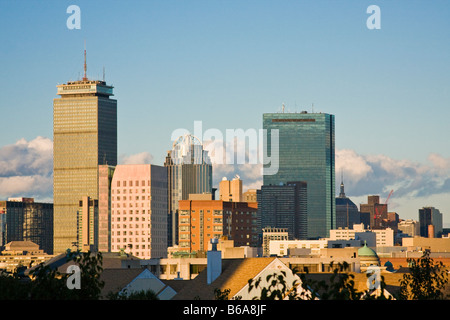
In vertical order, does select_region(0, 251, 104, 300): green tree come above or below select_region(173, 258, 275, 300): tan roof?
above

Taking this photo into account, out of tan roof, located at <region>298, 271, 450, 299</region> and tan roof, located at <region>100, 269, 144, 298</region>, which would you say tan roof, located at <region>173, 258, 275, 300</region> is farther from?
tan roof, located at <region>100, 269, 144, 298</region>

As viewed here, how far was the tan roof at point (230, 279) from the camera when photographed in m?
75.3

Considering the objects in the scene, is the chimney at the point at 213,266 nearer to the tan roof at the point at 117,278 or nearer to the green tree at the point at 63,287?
the tan roof at the point at 117,278

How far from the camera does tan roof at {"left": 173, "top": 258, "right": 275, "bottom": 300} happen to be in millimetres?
75312

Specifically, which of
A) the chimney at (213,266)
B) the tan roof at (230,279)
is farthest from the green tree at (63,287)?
the chimney at (213,266)

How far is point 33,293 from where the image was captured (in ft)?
130

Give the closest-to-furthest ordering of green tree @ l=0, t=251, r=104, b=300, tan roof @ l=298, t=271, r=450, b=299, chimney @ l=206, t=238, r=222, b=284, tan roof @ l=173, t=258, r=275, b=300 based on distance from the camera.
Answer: green tree @ l=0, t=251, r=104, b=300, tan roof @ l=298, t=271, r=450, b=299, tan roof @ l=173, t=258, r=275, b=300, chimney @ l=206, t=238, r=222, b=284

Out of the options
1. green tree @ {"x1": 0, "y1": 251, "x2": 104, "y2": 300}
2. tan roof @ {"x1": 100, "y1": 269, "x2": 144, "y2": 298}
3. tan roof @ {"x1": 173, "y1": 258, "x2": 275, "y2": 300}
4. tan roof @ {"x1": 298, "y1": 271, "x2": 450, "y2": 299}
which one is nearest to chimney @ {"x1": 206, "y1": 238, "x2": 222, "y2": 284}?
tan roof @ {"x1": 173, "y1": 258, "x2": 275, "y2": 300}

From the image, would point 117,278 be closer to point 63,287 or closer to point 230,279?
point 230,279

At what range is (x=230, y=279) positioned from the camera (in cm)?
7806

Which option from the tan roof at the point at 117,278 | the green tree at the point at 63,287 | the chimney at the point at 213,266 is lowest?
the tan roof at the point at 117,278
